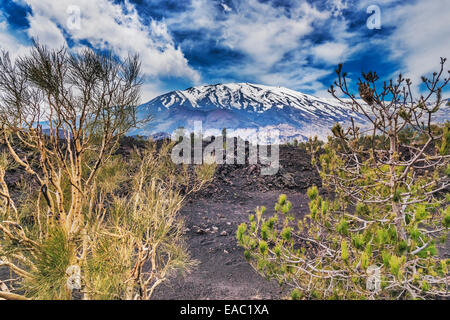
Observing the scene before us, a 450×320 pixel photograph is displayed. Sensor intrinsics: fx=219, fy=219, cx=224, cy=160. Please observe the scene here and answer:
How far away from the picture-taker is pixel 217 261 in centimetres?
401

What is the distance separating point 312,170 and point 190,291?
8693mm

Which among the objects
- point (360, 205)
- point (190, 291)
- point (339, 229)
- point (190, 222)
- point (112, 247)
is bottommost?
point (190, 291)

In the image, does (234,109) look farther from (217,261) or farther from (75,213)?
(75,213)

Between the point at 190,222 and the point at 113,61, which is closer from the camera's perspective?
the point at 113,61

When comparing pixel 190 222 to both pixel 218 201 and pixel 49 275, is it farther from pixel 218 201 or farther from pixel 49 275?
pixel 49 275

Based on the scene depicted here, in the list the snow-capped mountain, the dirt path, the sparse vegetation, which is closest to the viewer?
the sparse vegetation

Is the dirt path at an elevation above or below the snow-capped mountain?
below

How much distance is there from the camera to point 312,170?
33.8 ft

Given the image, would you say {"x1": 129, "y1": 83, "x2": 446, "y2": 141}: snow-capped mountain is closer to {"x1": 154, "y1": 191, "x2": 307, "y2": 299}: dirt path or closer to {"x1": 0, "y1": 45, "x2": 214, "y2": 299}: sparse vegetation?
{"x1": 154, "y1": 191, "x2": 307, "y2": 299}: dirt path

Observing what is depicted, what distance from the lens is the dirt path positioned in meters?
3.00

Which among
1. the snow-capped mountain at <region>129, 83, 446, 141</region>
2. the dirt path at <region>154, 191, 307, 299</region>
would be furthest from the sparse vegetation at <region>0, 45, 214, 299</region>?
the snow-capped mountain at <region>129, 83, 446, 141</region>

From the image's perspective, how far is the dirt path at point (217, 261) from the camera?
3.00 meters

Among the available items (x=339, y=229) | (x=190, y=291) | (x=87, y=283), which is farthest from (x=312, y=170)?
(x=87, y=283)
